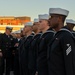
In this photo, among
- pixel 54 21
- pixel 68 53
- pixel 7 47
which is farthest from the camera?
pixel 7 47

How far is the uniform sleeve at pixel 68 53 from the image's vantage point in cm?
470

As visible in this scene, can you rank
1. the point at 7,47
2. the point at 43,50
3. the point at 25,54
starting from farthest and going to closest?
the point at 7,47 < the point at 25,54 < the point at 43,50

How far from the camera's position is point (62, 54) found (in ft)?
15.8

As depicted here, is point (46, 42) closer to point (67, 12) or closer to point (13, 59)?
point (67, 12)

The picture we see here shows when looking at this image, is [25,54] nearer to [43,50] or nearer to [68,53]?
[43,50]

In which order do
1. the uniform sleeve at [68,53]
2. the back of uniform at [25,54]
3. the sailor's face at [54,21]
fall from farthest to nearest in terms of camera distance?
the back of uniform at [25,54] → the sailor's face at [54,21] → the uniform sleeve at [68,53]

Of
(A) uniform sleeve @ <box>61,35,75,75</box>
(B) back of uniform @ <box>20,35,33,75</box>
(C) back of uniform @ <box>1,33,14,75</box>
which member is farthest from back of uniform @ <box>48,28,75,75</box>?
(C) back of uniform @ <box>1,33,14,75</box>

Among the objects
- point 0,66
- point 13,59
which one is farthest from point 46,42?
point 13,59

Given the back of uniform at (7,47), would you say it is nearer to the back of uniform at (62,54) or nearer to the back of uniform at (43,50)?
the back of uniform at (43,50)

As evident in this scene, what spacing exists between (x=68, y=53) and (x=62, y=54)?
12 cm

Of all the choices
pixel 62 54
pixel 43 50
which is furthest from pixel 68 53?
pixel 43 50

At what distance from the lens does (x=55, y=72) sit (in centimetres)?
486

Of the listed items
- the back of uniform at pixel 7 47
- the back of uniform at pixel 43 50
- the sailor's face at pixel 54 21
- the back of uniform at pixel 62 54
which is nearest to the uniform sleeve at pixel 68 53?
the back of uniform at pixel 62 54

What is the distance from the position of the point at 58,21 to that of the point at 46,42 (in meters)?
0.80
